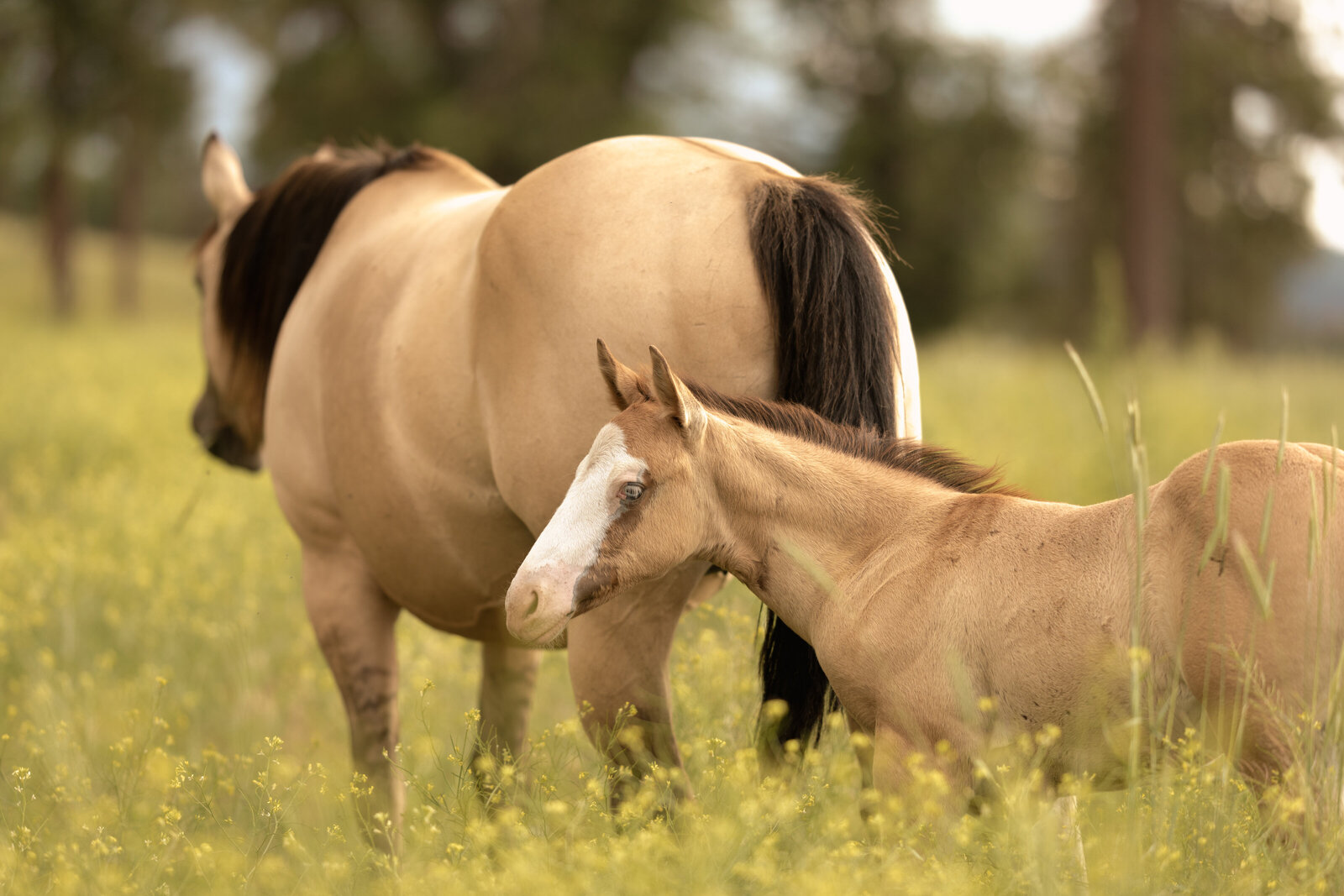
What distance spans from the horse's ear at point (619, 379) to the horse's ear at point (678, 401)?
0.35 feet

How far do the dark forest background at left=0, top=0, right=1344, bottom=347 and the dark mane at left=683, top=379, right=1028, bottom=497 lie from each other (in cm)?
1920

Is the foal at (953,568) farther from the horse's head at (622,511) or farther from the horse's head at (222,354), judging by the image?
the horse's head at (222,354)

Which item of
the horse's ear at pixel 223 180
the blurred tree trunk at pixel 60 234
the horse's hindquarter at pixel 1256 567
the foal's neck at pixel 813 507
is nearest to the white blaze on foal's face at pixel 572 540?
the foal's neck at pixel 813 507

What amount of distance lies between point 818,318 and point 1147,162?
12.7 metres

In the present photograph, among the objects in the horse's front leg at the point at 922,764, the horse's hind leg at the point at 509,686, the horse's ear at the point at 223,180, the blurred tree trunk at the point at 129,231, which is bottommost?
the blurred tree trunk at the point at 129,231

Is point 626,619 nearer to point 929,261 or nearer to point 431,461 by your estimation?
point 431,461

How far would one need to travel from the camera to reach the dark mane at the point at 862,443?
258 centimetres

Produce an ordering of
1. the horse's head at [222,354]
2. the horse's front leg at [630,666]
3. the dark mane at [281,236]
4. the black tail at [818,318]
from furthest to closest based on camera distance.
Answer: the horse's head at [222,354], the dark mane at [281,236], the horse's front leg at [630,666], the black tail at [818,318]

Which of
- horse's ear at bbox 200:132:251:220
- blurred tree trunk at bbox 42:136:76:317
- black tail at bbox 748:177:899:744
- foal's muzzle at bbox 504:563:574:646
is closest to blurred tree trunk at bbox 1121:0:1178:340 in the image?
horse's ear at bbox 200:132:251:220

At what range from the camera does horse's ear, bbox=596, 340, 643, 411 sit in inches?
97.0

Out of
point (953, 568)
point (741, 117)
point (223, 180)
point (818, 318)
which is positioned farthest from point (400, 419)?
point (741, 117)

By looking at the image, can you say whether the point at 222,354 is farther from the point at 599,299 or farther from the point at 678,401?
the point at 678,401

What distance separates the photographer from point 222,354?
4.66 metres

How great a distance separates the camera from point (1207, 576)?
209 centimetres
